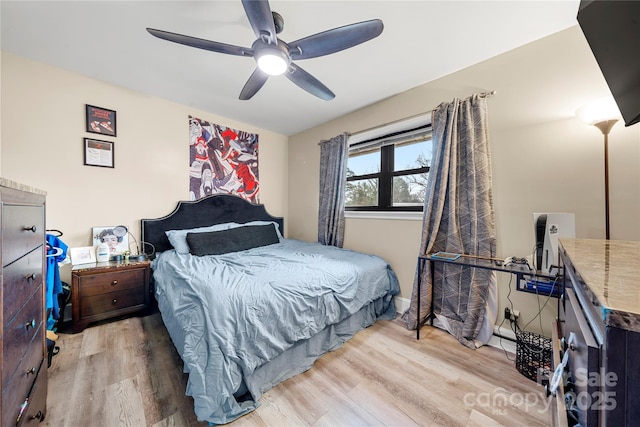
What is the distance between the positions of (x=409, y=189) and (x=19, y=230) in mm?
2815

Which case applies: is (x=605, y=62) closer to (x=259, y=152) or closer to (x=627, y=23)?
(x=627, y=23)

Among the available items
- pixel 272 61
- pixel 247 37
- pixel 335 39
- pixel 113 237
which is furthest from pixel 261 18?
pixel 113 237

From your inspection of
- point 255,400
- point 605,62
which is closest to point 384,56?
point 605,62

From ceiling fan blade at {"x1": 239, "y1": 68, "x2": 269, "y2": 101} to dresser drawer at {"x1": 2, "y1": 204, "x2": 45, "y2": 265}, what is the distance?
1.45 meters

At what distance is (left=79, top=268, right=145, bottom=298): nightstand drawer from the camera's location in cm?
206

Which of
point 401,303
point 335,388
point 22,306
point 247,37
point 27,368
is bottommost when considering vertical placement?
point 335,388

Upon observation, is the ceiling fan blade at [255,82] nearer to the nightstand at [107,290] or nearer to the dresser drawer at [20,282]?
the dresser drawer at [20,282]

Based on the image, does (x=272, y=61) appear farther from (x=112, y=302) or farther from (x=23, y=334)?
(x=112, y=302)

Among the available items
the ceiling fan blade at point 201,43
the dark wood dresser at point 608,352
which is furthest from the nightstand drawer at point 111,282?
the dark wood dresser at point 608,352

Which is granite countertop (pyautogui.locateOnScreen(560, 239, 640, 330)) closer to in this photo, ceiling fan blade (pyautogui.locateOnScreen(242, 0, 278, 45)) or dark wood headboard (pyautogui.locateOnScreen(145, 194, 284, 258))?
ceiling fan blade (pyautogui.locateOnScreen(242, 0, 278, 45))

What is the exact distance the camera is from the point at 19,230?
0.87 meters

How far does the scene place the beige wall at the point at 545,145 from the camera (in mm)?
1493

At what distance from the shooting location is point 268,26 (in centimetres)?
123

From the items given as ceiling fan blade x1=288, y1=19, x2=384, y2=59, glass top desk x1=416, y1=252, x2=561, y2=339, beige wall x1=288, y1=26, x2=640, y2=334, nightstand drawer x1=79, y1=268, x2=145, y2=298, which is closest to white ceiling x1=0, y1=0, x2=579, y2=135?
beige wall x1=288, y1=26, x2=640, y2=334
